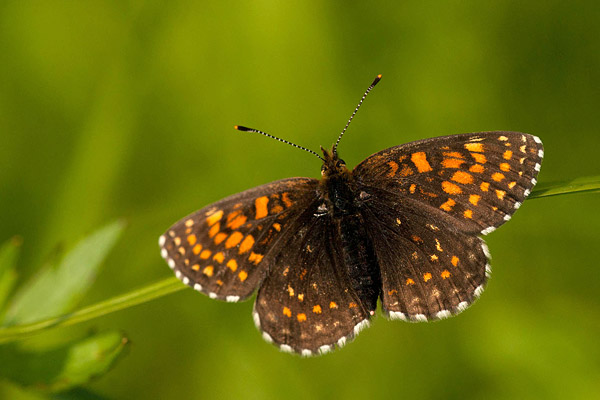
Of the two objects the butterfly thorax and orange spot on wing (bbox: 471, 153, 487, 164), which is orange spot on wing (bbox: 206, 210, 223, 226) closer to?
the butterfly thorax

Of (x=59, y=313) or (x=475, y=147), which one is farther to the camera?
(x=59, y=313)

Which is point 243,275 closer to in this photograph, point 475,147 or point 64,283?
point 64,283

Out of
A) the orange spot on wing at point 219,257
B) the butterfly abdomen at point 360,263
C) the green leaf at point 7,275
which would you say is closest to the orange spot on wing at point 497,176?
the butterfly abdomen at point 360,263

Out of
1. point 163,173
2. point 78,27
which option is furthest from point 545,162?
point 78,27

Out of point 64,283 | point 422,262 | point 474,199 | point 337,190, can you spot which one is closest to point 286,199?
point 337,190

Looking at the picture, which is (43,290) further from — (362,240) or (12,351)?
(362,240)

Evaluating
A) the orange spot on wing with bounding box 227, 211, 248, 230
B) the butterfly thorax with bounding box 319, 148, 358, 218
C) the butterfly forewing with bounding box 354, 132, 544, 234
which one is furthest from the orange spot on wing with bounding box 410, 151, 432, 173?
the orange spot on wing with bounding box 227, 211, 248, 230
